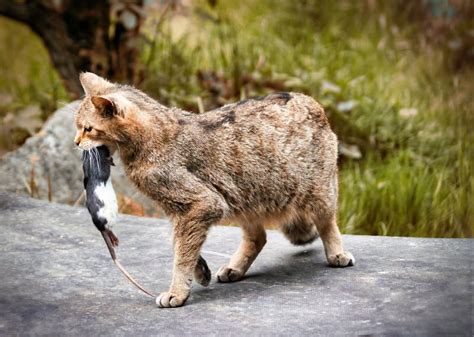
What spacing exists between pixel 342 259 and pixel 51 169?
8.27 ft

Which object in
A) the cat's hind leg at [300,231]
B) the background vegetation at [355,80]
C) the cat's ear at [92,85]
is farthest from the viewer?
the background vegetation at [355,80]

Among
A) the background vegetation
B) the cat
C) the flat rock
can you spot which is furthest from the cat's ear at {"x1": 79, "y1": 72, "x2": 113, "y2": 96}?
the background vegetation

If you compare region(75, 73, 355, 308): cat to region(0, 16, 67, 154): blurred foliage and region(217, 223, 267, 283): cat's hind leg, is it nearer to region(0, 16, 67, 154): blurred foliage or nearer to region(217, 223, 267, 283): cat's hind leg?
region(217, 223, 267, 283): cat's hind leg

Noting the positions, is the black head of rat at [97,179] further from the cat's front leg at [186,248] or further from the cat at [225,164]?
the cat's front leg at [186,248]

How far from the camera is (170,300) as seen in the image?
3.58m

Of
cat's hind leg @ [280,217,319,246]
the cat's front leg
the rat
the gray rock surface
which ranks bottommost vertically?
the gray rock surface

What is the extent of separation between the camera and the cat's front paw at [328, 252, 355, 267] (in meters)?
4.06

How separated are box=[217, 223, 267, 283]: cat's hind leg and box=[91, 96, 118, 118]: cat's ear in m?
0.92

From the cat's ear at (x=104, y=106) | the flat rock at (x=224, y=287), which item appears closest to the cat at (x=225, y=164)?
the cat's ear at (x=104, y=106)

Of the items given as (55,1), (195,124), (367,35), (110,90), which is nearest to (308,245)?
(195,124)

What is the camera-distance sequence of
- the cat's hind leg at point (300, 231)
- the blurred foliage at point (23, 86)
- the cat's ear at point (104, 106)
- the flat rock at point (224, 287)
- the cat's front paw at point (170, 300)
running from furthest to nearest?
the blurred foliage at point (23, 86), the cat's hind leg at point (300, 231), the cat's front paw at point (170, 300), the cat's ear at point (104, 106), the flat rock at point (224, 287)

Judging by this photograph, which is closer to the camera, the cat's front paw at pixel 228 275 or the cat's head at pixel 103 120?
the cat's head at pixel 103 120

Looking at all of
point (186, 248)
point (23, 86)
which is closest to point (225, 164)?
point (186, 248)

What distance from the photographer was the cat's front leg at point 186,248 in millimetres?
3611
